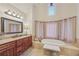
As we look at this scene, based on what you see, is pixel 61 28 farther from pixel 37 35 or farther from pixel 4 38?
pixel 4 38

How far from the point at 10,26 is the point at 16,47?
372 mm

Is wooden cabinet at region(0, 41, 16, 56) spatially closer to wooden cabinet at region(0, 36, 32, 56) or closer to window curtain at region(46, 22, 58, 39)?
wooden cabinet at region(0, 36, 32, 56)

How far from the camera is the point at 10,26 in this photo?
1.88 metres

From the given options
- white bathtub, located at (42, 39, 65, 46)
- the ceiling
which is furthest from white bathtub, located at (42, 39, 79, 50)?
the ceiling

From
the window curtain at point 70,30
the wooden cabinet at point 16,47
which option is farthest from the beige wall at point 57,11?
the wooden cabinet at point 16,47

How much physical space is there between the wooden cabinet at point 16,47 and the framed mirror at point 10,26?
0.18m

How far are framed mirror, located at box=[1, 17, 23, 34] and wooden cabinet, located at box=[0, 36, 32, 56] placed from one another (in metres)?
0.18

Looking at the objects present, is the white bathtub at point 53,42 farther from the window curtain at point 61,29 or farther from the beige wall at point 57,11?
the beige wall at point 57,11

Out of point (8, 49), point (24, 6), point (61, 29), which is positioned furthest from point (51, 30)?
point (8, 49)

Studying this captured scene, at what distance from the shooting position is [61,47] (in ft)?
6.17

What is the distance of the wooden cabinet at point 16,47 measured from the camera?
5.56 ft

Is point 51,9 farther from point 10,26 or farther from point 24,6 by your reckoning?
point 10,26

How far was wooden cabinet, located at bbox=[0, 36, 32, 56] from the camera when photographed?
66.7 inches

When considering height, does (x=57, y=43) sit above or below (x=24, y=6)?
below
